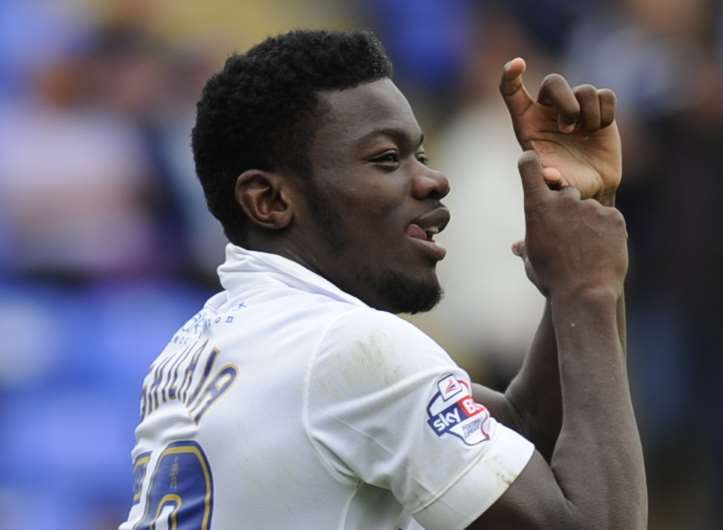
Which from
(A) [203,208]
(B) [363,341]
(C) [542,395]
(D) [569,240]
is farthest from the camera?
(A) [203,208]

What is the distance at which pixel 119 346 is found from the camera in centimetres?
801

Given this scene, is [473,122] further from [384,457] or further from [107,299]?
[384,457]

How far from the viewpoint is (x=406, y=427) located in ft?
10.2

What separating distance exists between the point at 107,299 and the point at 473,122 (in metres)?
2.44

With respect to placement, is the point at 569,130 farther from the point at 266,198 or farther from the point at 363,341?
the point at 363,341

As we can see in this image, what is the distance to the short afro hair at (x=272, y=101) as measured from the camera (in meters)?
3.66

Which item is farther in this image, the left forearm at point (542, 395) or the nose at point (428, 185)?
the left forearm at point (542, 395)

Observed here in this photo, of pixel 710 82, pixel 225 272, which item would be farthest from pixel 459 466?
pixel 710 82

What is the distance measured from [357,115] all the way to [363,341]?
0.69 metres

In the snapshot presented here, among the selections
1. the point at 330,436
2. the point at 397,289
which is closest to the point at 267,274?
the point at 397,289

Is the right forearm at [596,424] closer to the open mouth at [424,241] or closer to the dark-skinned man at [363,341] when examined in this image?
the dark-skinned man at [363,341]

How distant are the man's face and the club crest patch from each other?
50 centimetres

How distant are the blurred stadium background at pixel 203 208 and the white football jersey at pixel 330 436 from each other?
4700 mm

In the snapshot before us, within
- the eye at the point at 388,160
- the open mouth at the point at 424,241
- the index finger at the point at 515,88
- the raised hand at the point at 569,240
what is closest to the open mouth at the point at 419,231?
the open mouth at the point at 424,241
